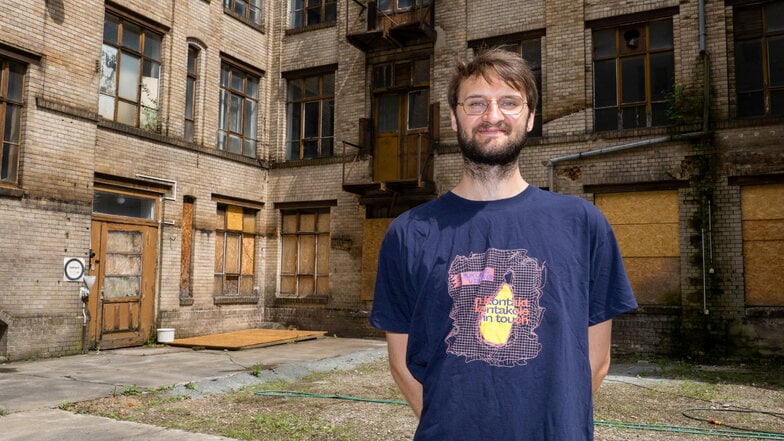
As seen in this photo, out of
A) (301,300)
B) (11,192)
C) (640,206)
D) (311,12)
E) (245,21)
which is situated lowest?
(301,300)

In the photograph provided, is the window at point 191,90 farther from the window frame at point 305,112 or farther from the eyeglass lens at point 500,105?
the eyeglass lens at point 500,105

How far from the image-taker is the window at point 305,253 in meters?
15.6

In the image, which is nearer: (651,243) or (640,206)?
(651,243)

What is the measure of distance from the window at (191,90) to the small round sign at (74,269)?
4.01 meters

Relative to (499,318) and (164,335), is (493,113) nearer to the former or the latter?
(499,318)

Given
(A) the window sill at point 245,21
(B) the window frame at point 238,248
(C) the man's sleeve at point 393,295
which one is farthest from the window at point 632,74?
(C) the man's sleeve at point 393,295

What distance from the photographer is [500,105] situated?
220 centimetres

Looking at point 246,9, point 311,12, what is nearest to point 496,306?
point 246,9

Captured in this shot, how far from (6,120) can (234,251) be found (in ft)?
20.2

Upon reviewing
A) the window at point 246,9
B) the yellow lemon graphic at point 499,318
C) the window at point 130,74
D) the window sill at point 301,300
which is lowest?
the window sill at point 301,300

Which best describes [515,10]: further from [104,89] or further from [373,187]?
[104,89]

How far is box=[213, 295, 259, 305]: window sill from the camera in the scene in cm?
1455

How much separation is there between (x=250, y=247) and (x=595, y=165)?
861 centimetres

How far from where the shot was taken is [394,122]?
1509 cm
